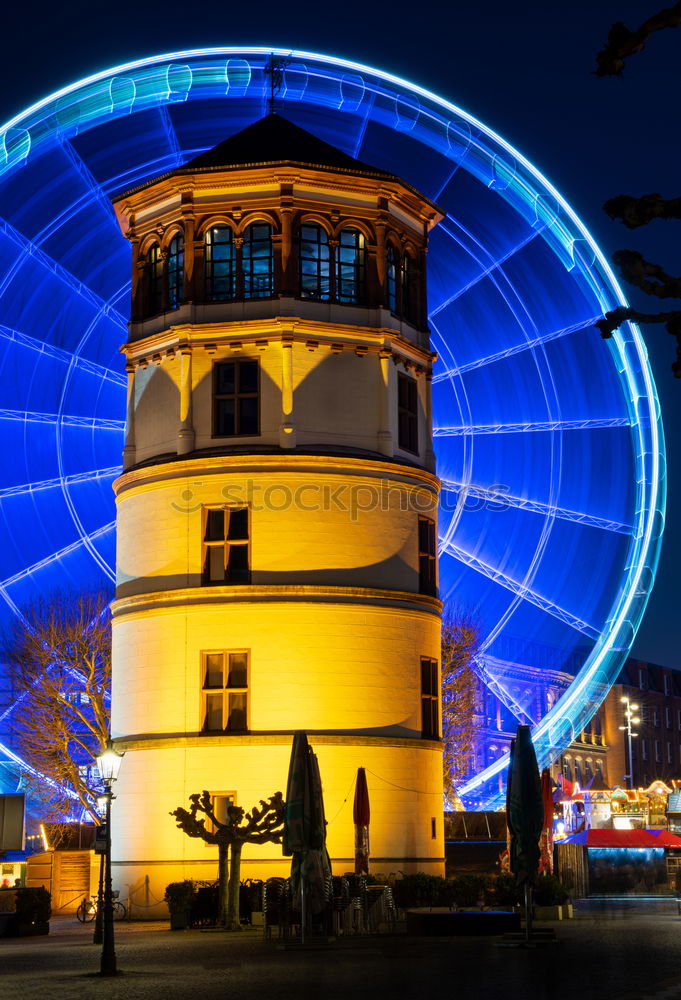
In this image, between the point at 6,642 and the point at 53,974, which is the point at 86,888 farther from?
the point at 53,974

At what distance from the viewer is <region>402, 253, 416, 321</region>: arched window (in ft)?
159

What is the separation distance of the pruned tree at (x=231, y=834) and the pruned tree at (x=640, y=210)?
2619 cm

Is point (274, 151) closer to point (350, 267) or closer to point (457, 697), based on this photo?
point (350, 267)

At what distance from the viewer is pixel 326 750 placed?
42.3 m

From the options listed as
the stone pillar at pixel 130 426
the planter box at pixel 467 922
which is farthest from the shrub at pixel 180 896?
the stone pillar at pixel 130 426

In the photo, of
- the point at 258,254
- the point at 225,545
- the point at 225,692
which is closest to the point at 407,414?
the point at 258,254

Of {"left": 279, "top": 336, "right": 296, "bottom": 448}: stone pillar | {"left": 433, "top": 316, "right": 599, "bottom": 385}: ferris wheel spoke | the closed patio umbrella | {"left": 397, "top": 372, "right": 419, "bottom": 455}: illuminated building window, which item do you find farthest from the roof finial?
the closed patio umbrella

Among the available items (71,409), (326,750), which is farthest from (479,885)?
(71,409)

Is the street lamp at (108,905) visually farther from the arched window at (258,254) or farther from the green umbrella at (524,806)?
the arched window at (258,254)

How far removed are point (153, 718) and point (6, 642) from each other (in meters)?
19.5

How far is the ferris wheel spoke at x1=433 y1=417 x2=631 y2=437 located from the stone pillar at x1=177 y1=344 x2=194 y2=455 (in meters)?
10.6

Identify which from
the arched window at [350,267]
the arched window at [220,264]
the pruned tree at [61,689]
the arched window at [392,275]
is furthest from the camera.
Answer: the pruned tree at [61,689]

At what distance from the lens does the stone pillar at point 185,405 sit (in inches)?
1775

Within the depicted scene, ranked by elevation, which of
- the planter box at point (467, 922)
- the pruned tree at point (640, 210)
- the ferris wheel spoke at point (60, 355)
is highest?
the ferris wheel spoke at point (60, 355)
